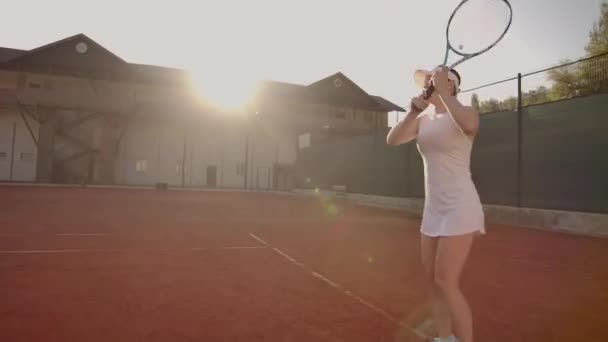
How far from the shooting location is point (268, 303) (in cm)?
374

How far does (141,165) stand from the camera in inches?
1268

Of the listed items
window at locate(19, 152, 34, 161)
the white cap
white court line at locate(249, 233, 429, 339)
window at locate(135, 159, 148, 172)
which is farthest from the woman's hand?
window at locate(19, 152, 34, 161)

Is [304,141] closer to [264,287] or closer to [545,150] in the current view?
[545,150]

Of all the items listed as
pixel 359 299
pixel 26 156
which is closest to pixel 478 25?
pixel 359 299

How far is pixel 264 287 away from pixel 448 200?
2.58 m

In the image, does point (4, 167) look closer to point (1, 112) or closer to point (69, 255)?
point (1, 112)

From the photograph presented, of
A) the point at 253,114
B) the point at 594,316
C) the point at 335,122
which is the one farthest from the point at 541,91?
the point at 253,114

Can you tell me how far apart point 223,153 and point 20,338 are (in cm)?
3288

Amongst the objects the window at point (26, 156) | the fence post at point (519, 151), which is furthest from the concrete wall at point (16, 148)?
the fence post at point (519, 151)

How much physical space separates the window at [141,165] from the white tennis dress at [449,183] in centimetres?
3277

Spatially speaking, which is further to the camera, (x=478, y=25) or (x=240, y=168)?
(x=240, y=168)

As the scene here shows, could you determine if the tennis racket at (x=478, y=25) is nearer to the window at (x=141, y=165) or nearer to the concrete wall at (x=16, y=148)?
the window at (x=141, y=165)

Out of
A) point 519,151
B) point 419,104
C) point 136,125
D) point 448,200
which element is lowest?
point 448,200

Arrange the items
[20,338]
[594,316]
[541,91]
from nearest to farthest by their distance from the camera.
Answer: [20,338], [594,316], [541,91]
